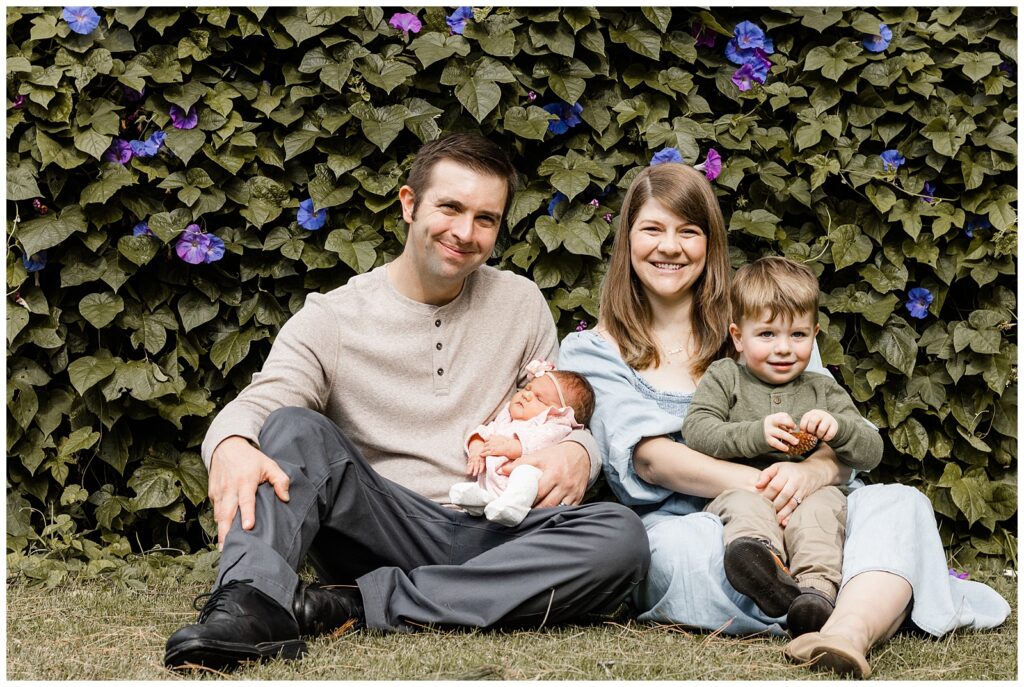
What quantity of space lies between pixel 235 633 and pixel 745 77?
227cm

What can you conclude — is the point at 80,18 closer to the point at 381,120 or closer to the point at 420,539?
the point at 381,120

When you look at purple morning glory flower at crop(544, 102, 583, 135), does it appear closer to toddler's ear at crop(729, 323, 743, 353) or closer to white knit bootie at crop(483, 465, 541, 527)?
toddler's ear at crop(729, 323, 743, 353)

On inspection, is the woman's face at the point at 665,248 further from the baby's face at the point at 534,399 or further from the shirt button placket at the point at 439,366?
the shirt button placket at the point at 439,366

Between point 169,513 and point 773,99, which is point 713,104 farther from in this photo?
point 169,513

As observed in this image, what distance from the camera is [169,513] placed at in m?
3.37

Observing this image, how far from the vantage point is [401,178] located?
328 cm

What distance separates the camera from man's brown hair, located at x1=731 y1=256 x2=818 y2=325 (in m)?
2.68

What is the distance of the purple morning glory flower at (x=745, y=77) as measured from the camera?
3.36 metres

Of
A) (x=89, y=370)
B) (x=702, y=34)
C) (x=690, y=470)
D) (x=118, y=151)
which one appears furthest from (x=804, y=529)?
(x=118, y=151)

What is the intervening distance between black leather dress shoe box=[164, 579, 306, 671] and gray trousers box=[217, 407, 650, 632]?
14 cm

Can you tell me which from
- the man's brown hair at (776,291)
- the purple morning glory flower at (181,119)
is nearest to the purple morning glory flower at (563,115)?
the man's brown hair at (776,291)

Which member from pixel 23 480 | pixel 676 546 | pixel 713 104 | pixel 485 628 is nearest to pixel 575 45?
pixel 713 104

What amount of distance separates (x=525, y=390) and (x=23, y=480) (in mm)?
1650

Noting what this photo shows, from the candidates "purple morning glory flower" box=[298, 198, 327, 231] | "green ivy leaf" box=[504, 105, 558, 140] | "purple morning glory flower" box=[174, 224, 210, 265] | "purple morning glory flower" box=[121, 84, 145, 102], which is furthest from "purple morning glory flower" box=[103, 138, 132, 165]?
"green ivy leaf" box=[504, 105, 558, 140]
